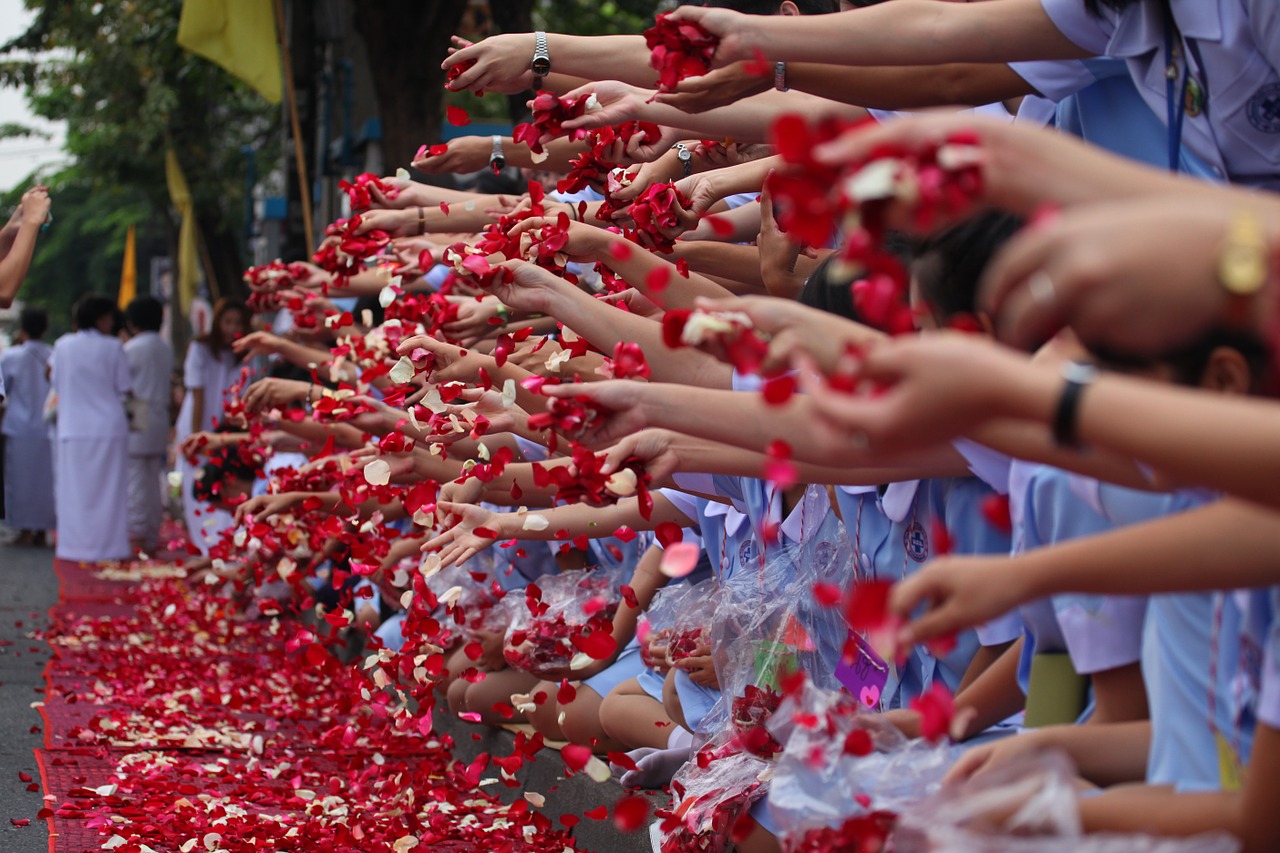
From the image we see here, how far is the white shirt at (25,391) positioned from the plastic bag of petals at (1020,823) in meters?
13.0

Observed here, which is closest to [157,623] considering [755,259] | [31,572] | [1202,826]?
[31,572]

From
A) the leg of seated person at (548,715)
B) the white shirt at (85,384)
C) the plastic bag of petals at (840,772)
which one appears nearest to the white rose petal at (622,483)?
the plastic bag of petals at (840,772)

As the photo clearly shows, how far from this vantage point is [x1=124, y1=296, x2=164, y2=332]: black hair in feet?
41.9

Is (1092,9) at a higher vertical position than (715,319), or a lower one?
higher

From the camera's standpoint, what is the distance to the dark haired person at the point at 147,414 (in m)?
12.7

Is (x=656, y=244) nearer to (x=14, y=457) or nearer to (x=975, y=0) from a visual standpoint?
→ (x=975, y=0)

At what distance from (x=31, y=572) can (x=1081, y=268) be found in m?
11.0

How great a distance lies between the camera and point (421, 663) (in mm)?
3789

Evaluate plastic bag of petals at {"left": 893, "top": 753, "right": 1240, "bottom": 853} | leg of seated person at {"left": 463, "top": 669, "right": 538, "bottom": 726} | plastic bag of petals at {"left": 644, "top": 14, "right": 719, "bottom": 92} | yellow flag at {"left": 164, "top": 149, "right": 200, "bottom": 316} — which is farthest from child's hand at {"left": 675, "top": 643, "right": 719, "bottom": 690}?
yellow flag at {"left": 164, "top": 149, "right": 200, "bottom": 316}

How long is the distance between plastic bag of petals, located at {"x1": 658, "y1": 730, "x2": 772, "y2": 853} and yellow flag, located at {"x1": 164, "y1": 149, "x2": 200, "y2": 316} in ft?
57.2

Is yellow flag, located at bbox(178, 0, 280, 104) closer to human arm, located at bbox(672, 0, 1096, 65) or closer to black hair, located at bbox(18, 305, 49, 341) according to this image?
black hair, located at bbox(18, 305, 49, 341)

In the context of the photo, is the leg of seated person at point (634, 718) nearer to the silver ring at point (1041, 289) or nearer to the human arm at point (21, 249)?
the silver ring at point (1041, 289)

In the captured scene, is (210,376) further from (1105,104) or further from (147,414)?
(1105,104)

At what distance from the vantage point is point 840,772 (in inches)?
85.3
